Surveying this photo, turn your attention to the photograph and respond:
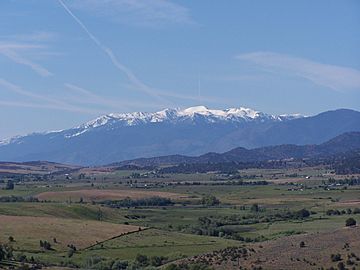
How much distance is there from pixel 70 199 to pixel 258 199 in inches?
1099

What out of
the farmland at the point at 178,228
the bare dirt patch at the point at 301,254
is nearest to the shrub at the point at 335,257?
the bare dirt patch at the point at 301,254

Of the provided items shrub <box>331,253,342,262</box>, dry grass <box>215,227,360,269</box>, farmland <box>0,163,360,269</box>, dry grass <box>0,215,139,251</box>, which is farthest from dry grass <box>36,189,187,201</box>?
shrub <box>331,253,342,262</box>

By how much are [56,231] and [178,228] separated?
625 inches

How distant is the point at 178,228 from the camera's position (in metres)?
83.1

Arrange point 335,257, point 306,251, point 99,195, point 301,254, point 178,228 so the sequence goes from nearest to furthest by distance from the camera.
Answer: point 335,257, point 301,254, point 306,251, point 178,228, point 99,195

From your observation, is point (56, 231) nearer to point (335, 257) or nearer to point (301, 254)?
point (301, 254)

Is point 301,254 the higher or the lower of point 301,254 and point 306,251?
the lower

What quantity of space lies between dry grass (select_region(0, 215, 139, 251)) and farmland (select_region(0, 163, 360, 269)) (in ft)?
0.29

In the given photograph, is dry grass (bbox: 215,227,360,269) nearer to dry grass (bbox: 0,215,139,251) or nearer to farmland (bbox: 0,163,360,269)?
farmland (bbox: 0,163,360,269)

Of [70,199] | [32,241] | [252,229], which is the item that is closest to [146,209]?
[70,199]

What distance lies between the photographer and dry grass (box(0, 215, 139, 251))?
66812mm

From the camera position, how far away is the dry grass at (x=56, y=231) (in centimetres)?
6681

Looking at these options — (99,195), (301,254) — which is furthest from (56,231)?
(99,195)

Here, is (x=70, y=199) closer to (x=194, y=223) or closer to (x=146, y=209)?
(x=146, y=209)
